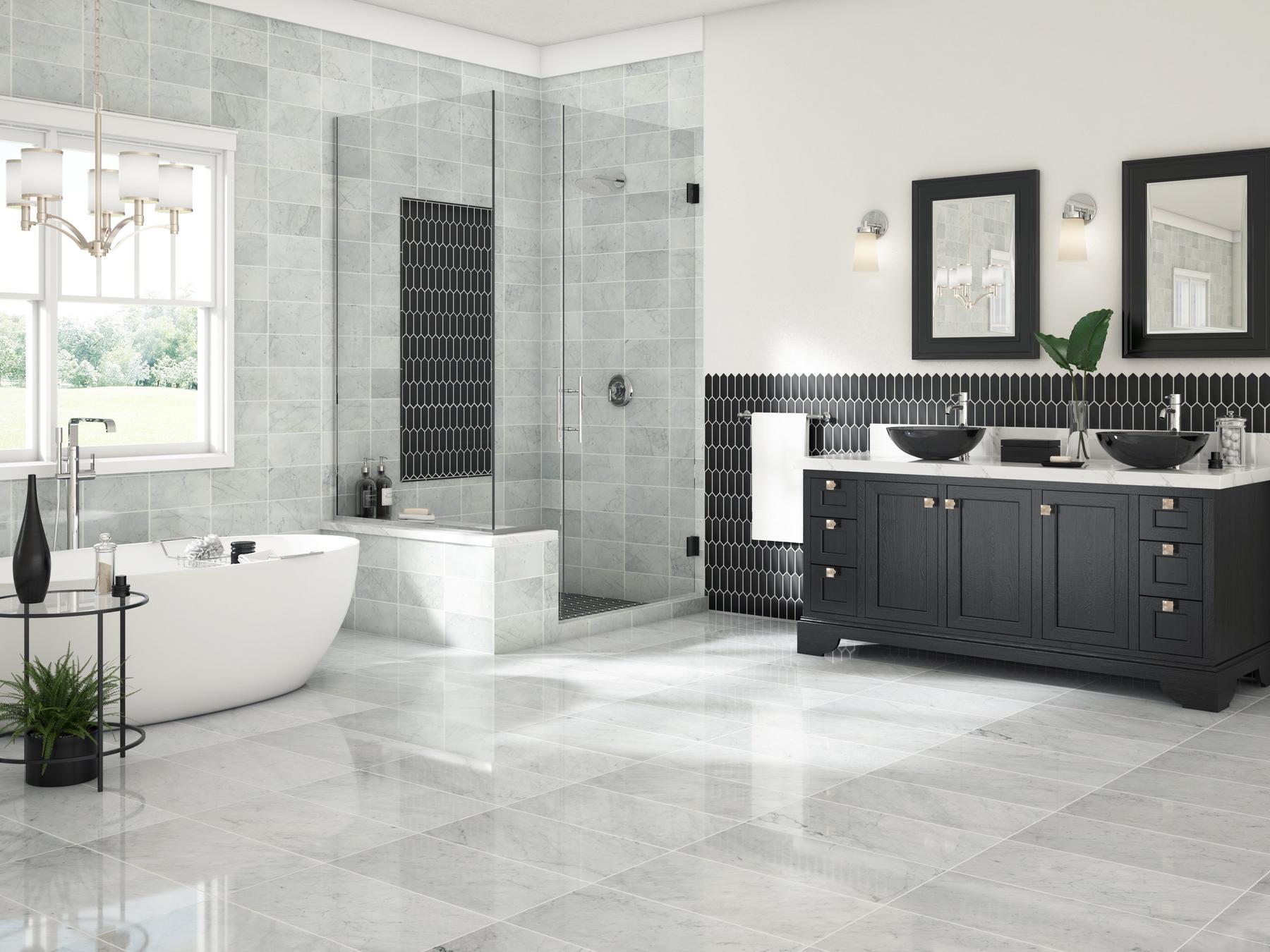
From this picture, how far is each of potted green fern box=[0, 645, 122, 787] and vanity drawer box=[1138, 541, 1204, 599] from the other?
3.87m

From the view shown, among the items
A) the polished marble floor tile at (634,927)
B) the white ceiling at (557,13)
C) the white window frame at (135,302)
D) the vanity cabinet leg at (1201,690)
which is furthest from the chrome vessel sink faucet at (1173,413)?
the white window frame at (135,302)

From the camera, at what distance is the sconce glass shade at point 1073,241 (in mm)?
5684

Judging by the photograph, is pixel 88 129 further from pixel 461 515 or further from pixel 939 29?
pixel 939 29

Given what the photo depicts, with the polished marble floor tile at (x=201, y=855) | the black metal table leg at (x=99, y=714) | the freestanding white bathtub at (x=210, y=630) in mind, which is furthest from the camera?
the freestanding white bathtub at (x=210, y=630)

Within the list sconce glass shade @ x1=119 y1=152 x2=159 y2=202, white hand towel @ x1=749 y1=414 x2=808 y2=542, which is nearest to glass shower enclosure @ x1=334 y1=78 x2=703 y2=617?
white hand towel @ x1=749 y1=414 x2=808 y2=542

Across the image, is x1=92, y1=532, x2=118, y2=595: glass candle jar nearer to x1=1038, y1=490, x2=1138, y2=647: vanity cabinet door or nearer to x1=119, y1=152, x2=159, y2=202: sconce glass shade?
x1=119, y1=152, x2=159, y2=202: sconce glass shade

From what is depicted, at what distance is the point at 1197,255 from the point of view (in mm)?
5391

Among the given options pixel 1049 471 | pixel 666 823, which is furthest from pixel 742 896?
pixel 1049 471

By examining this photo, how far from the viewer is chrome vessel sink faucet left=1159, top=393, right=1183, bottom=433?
5.37 meters

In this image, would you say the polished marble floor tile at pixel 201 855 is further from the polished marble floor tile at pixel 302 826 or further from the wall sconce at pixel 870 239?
the wall sconce at pixel 870 239

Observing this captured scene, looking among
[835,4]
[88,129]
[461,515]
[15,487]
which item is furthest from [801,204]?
[15,487]

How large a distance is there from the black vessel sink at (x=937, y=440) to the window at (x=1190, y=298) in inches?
37.8

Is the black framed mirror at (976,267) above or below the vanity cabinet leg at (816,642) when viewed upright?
above

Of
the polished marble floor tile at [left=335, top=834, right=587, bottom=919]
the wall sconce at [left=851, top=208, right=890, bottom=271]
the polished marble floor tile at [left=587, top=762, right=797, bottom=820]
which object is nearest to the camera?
the polished marble floor tile at [left=335, top=834, right=587, bottom=919]
